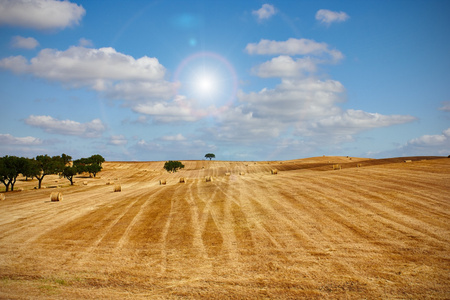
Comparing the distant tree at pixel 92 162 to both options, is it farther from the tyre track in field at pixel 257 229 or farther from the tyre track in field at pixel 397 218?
the tyre track in field at pixel 397 218

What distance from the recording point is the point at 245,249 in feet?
37.9

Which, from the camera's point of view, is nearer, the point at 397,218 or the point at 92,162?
the point at 397,218

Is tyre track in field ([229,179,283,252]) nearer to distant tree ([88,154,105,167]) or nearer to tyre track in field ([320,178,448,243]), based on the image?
tyre track in field ([320,178,448,243])

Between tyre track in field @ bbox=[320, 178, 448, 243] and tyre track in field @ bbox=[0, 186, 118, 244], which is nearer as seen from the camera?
tyre track in field @ bbox=[320, 178, 448, 243]

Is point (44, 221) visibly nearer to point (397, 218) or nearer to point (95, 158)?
point (397, 218)

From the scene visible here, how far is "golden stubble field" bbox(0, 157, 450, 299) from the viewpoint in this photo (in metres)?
8.60

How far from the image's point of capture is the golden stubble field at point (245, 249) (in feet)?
28.2

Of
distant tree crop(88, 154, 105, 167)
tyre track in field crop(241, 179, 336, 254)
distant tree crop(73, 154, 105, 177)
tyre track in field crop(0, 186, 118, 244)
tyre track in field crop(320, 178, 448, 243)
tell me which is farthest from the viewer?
distant tree crop(88, 154, 105, 167)

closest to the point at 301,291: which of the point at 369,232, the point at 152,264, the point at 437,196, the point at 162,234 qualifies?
the point at 152,264

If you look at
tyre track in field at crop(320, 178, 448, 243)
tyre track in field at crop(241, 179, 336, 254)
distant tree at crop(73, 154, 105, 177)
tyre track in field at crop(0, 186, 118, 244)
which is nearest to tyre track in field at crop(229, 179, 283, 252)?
tyre track in field at crop(241, 179, 336, 254)

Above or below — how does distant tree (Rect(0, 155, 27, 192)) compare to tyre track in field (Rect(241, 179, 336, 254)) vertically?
above

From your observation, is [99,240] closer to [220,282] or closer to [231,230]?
[231,230]

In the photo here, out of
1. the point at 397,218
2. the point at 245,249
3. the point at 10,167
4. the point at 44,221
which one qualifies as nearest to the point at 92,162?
the point at 10,167

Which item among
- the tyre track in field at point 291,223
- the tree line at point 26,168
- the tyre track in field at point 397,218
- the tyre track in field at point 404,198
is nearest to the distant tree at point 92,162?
the tree line at point 26,168
